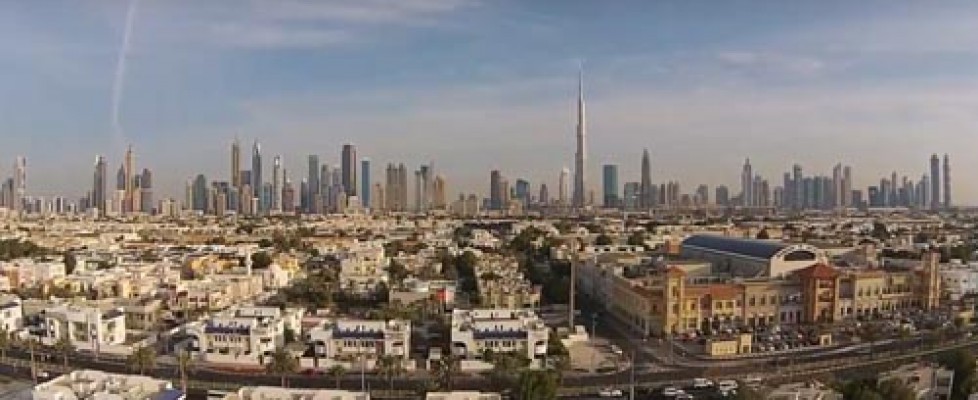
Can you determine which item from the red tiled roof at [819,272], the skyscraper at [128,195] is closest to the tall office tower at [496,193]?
the skyscraper at [128,195]

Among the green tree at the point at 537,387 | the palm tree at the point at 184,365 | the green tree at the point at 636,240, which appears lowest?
the palm tree at the point at 184,365

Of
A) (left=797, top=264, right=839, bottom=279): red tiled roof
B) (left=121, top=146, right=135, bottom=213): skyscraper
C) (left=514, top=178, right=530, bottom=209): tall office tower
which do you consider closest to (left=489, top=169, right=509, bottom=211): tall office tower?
(left=514, top=178, right=530, bottom=209): tall office tower

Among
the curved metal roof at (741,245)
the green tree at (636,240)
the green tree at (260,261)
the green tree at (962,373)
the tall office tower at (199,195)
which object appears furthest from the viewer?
the tall office tower at (199,195)

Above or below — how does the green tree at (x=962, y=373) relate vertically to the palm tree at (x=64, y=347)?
above

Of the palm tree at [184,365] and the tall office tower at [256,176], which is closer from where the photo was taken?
the palm tree at [184,365]

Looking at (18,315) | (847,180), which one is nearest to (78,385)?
(18,315)

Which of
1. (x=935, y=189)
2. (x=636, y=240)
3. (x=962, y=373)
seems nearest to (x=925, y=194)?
(x=935, y=189)

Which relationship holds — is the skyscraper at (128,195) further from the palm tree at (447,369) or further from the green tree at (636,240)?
the palm tree at (447,369)
